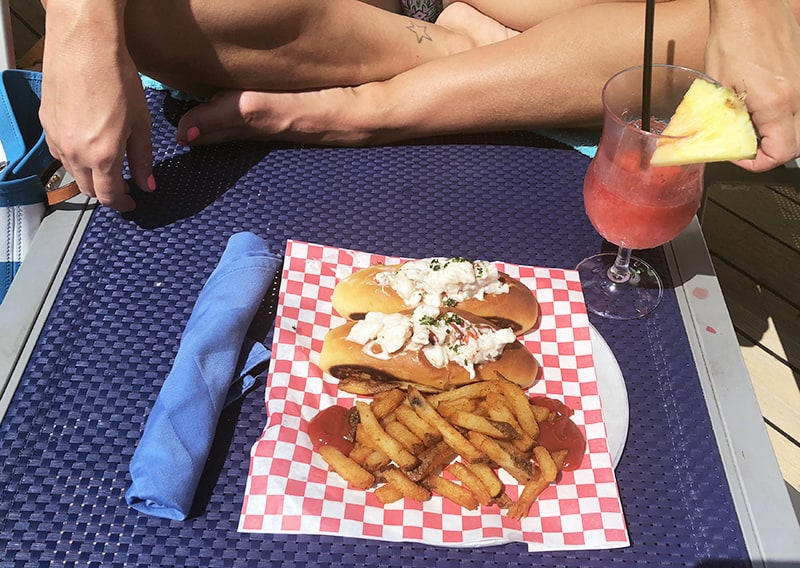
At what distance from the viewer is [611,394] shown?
1322 mm

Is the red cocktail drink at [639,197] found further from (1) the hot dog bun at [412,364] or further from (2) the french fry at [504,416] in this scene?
(2) the french fry at [504,416]

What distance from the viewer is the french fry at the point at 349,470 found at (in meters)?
1.12

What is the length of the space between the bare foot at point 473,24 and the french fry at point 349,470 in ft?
4.13

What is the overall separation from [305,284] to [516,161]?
69cm

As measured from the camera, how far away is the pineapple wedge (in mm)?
1105

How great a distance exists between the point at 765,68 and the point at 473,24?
0.79 meters

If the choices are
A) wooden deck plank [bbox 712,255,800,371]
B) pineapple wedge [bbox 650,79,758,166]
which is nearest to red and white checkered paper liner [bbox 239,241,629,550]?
pineapple wedge [bbox 650,79,758,166]

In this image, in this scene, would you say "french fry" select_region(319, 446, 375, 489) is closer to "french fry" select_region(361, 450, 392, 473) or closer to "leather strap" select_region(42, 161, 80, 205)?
"french fry" select_region(361, 450, 392, 473)

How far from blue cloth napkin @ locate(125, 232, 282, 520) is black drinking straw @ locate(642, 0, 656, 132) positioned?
29.5 inches

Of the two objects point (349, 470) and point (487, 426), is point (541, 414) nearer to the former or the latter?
point (487, 426)

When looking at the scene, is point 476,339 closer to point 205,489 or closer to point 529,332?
point 529,332

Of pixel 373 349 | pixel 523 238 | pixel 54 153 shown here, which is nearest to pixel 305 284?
pixel 373 349

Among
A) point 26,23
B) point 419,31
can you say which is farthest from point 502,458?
point 26,23

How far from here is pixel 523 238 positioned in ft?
5.30
